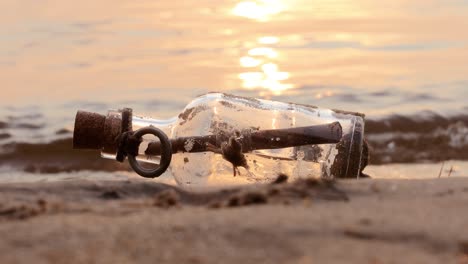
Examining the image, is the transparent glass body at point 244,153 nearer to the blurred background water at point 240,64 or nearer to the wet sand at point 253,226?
the wet sand at point 253,226

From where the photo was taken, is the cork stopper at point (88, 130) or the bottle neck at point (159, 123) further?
the bottle neck at point (159, 123)

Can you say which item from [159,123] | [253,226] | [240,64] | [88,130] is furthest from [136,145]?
[240,64]

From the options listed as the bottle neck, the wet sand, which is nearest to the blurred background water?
the bottle neck

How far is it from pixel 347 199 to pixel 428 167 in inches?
118

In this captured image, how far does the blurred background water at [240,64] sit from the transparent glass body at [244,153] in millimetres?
1974

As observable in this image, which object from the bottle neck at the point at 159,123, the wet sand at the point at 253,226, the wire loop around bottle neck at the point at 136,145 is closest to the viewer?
the wet sand at the point at 253,226

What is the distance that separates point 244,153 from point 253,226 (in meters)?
1.01

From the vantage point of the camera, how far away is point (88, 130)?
2566 mm

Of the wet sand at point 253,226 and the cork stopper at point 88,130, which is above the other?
the cork stopper at point 88,130

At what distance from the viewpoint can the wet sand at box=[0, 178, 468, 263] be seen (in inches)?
60.5

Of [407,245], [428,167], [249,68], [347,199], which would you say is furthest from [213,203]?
[249,68]

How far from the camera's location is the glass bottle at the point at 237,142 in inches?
103

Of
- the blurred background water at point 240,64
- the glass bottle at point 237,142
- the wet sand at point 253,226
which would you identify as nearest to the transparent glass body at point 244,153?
the glass bottle at point 237,142

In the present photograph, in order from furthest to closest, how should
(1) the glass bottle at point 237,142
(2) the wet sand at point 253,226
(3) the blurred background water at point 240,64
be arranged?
1. (3) the blurred background water at point 240,64
2. (1) the glass bottle at point 237,142
3. (2) the wet sand at point 253,226
